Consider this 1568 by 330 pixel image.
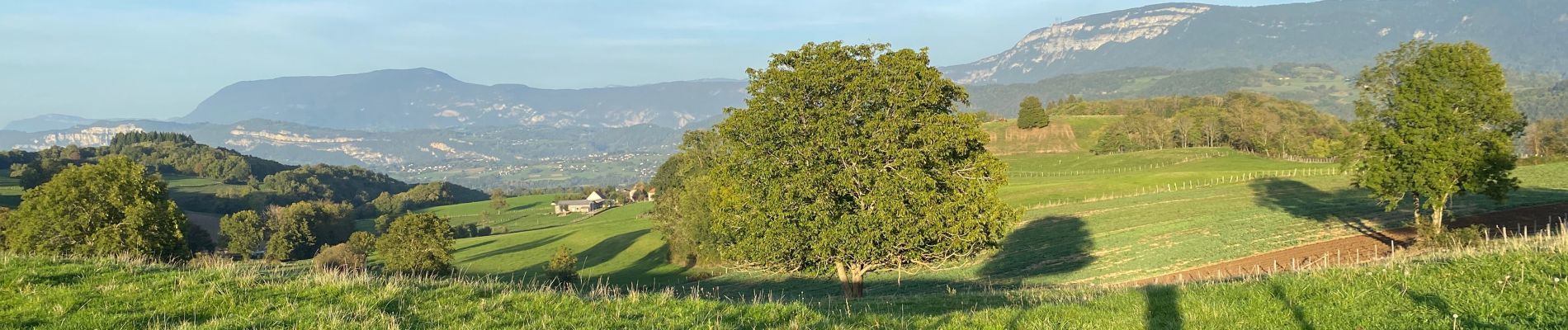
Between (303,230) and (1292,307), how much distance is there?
13193 cm

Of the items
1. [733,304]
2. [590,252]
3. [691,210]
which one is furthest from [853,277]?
[590,252]

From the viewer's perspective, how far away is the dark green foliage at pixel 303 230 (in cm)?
10581

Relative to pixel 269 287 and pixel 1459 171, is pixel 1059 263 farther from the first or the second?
pixel 269 287

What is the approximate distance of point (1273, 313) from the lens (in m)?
10.9

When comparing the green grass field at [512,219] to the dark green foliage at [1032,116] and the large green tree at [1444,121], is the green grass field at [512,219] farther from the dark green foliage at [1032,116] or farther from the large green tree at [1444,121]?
the large green tree at [1444,121]

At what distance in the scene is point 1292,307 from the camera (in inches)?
440

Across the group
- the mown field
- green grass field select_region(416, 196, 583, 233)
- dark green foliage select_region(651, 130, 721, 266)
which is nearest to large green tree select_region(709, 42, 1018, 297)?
the mown field

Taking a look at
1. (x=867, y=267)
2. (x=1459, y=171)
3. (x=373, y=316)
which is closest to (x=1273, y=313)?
(x=373, y=316)

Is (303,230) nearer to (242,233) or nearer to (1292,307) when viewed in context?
(242,233)

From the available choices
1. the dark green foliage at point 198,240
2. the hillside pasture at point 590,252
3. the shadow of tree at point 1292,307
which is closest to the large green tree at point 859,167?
the shadow of tree at point 1292,307

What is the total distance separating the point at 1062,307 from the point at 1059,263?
113 feet

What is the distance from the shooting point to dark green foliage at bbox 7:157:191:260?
128ft

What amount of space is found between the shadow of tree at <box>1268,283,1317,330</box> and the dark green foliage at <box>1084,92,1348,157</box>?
520 feet

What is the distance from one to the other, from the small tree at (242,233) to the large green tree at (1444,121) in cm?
12604
